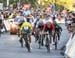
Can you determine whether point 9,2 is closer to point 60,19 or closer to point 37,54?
point 60,19

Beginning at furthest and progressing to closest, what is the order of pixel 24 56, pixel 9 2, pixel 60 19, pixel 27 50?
pixel 9 2 → pixel 60 19 → pixel 27 50 → pixel 24 56

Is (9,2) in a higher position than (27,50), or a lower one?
lower

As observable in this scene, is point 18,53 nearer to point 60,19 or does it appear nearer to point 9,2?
point 60,19

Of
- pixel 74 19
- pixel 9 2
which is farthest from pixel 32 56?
pixel 9 2

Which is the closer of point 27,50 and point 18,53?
point 18,53

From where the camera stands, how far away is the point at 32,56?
2102cm

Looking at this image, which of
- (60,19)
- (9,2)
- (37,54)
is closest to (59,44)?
(37,54)

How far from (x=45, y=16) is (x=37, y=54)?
2763mm

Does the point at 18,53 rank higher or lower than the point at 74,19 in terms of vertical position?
lower

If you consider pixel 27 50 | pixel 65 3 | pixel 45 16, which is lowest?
pixel 65 3

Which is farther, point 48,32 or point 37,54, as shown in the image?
point 48,32

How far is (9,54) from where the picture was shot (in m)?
21.9

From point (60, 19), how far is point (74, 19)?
3059 cm

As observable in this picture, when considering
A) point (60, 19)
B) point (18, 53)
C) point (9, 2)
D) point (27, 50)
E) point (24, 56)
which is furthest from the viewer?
point (9, 2)
